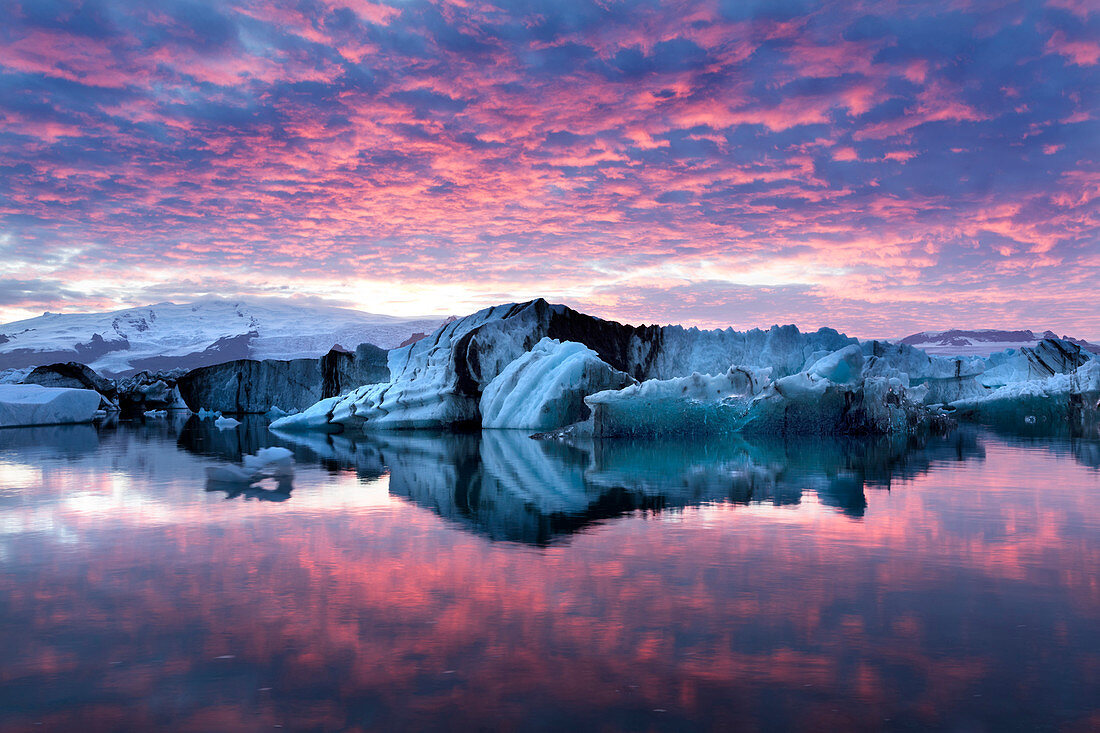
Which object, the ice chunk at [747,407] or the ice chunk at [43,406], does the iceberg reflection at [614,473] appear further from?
the ice chunk at [43,406]

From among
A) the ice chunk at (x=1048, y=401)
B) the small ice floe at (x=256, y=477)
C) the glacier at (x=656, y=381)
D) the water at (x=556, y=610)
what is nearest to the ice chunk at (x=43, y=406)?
the glacier at (x=656, y=381)

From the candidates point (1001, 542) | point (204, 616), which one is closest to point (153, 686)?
point (204, 616)

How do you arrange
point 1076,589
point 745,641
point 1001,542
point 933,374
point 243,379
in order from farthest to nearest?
point 243,379, point 933,374, point 1001,542, point 1076,589, point 745,641

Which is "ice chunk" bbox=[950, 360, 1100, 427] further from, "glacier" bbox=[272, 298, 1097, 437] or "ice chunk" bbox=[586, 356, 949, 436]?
"ice chunk" bbox=[586, 356, 949, 436]

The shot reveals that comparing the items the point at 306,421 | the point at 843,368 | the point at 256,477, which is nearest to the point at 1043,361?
the point at 843,368

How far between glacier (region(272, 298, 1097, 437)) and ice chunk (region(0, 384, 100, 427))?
7.40 metres

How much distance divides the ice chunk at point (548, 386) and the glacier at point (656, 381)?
0.03 m

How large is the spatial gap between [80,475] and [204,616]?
6860 millimetres

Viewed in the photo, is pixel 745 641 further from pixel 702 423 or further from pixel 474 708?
pixel 702 423

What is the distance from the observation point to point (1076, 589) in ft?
Answer: 11.6

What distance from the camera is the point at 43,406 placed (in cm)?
2386

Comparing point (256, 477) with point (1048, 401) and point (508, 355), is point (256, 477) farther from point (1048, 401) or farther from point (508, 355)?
point (1048, 401)

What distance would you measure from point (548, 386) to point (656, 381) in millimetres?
3930

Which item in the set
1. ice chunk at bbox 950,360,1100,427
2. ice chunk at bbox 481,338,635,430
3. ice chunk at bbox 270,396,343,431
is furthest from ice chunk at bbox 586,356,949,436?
ice chunk at bbox 270,396,343,431
